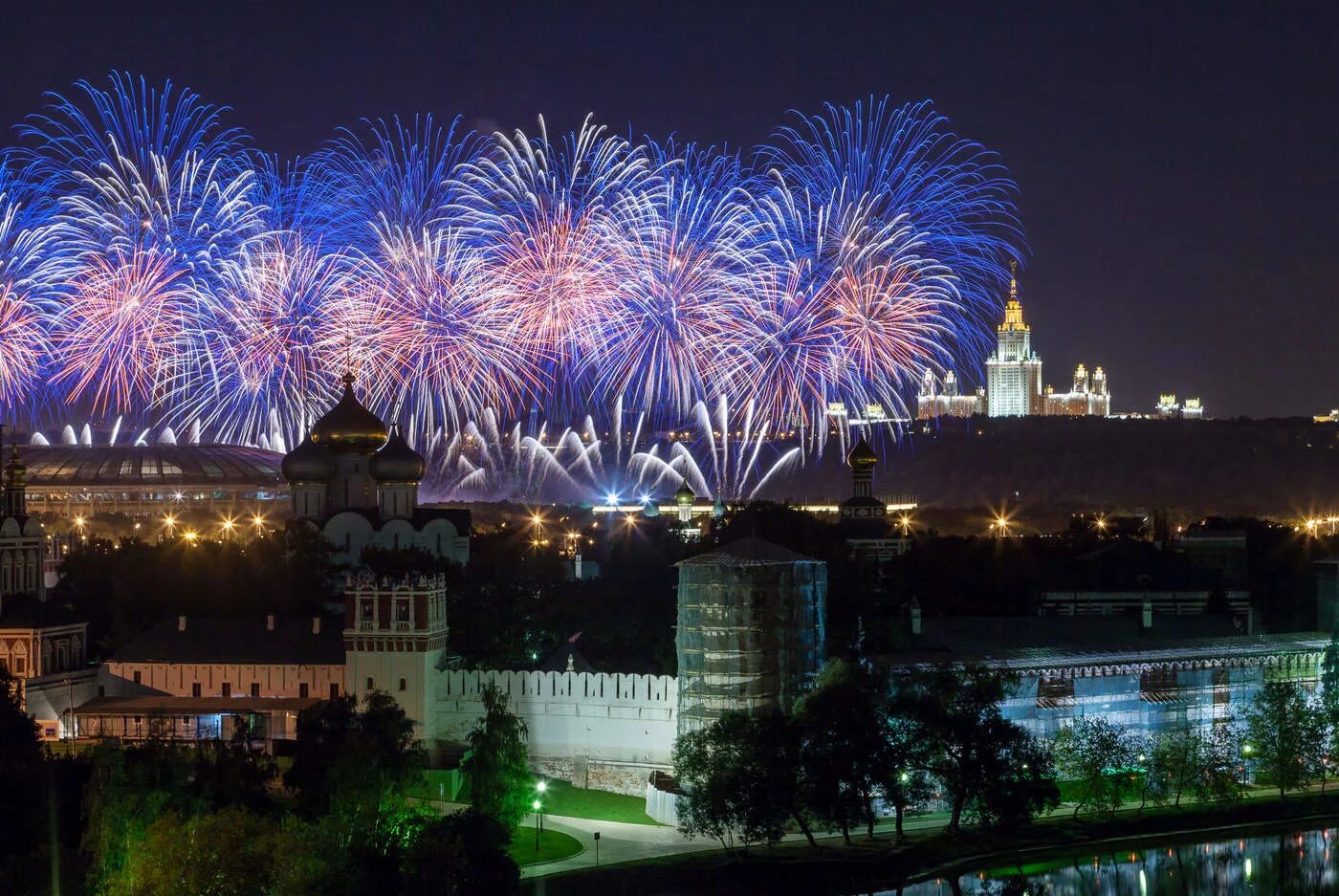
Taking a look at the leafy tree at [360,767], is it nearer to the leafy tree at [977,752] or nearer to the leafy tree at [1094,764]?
the leafy tree at [977,752]

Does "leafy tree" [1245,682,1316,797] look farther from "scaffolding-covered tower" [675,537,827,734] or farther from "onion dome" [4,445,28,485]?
"onion dome" [4,445,28,485]

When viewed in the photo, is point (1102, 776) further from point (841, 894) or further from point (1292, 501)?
point (1292, 501)

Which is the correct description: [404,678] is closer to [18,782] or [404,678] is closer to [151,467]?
[18,782]

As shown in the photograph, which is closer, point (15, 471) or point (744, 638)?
point (744, 638)

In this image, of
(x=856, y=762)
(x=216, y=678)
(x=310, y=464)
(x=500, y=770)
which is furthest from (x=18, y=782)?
(x=310, y=464)

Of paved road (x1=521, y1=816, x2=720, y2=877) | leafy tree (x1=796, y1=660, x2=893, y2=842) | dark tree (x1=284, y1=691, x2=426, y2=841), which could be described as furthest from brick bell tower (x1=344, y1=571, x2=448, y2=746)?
leafy tree (x1=796, y1=660, x2=893, y2=842)

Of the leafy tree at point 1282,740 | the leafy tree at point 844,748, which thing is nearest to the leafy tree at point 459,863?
the leafy tree at point 844,748
